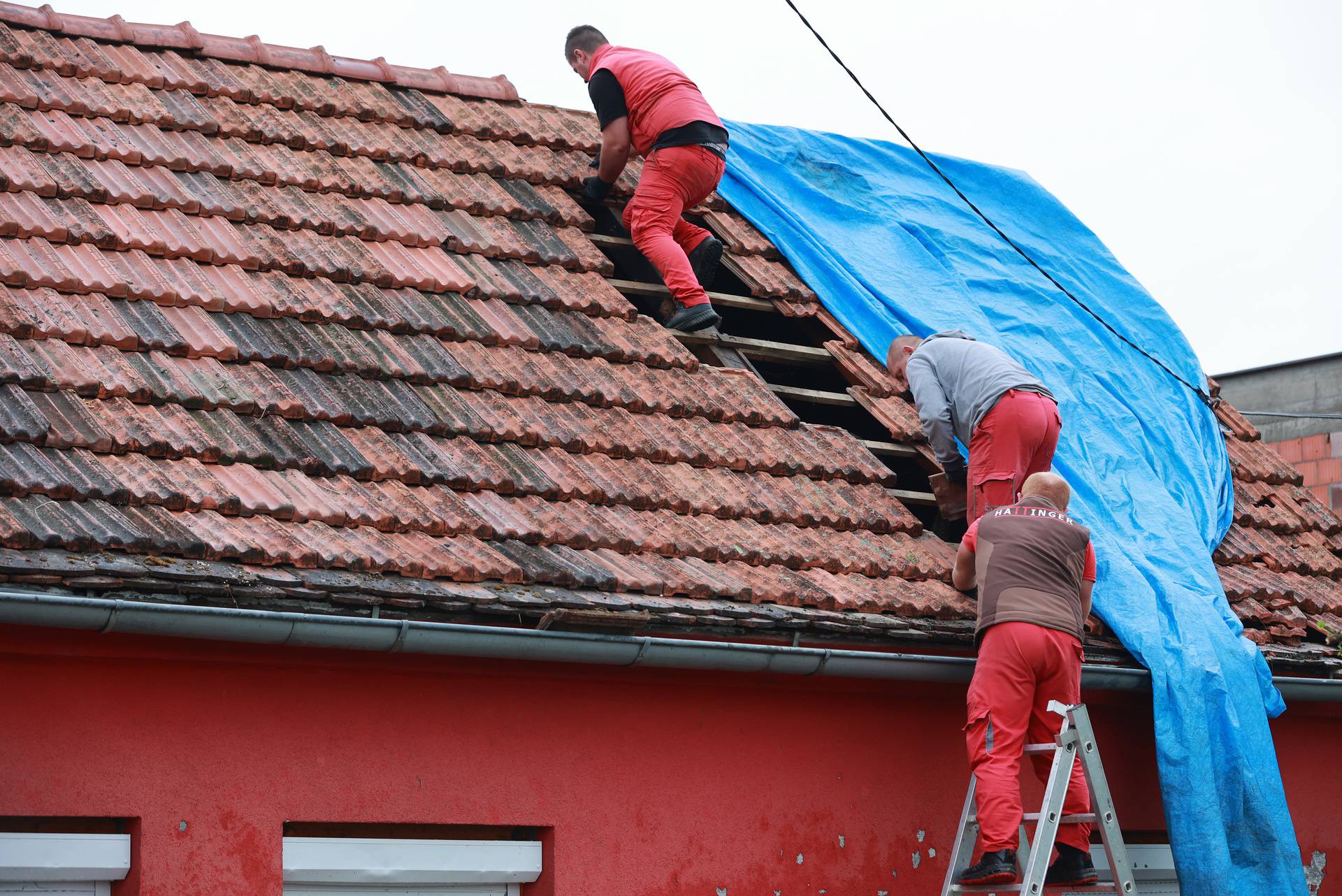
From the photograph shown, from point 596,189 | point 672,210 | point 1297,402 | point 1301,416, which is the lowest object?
point 672,210

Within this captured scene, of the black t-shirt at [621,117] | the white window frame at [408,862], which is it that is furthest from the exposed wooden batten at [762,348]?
the white window frame at [408,862]

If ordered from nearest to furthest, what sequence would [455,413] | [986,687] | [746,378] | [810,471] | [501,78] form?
[986,687] < [455,413] < [810,471] < [746,378] < [501,78]

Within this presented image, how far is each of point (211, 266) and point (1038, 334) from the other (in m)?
3.98

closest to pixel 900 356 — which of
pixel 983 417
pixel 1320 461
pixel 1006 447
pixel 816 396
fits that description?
pixel 816 396

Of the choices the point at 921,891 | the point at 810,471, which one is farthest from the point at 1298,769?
the point at 810,471

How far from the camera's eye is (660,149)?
757 centimetres

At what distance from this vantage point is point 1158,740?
6125 millimetres

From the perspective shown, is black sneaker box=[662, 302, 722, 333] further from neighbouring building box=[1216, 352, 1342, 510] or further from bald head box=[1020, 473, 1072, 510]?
neighbouring building box=[1216, 352, 1342, 510]

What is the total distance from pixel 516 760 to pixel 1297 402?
10.3 m

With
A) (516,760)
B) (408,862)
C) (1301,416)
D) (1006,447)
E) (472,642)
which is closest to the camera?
(472,642)

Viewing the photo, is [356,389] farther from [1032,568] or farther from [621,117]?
[1032,568]

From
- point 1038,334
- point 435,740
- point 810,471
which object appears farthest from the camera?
point 1038,334

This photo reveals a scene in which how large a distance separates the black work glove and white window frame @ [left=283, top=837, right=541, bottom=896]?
11.4 feet

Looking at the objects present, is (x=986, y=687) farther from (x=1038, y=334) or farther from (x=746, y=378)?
(x=1038, y=334)
